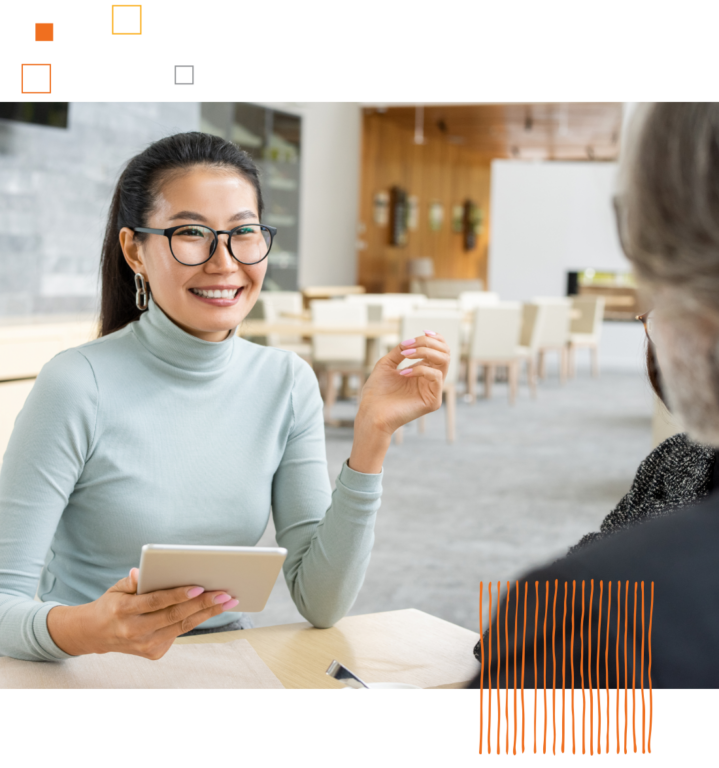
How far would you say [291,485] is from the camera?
4.66 ft

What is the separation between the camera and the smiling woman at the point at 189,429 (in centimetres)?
125

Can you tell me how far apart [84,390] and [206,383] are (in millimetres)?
200

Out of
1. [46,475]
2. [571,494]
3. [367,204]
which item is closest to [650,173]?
[46,475]

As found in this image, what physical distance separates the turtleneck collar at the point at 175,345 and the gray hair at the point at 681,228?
96 cm

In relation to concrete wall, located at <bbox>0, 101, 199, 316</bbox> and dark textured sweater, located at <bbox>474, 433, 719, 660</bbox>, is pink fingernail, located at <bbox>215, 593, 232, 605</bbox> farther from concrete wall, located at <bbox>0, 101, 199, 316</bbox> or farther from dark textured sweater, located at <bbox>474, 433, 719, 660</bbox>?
concrete wall, located at <bbox>0, 101, 199, 316</bbox>

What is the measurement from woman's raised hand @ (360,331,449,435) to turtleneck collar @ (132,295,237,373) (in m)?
0.26

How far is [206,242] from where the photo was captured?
53.7 inches

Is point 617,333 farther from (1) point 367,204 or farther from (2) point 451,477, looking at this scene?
(2) point 451,477

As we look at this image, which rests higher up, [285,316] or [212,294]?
[212,294]

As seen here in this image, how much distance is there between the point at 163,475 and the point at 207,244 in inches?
14.5

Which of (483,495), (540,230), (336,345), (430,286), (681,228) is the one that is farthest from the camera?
(540,230)

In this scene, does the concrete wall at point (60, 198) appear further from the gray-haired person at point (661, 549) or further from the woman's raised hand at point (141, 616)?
the gray-haired person at point (661, 549)
